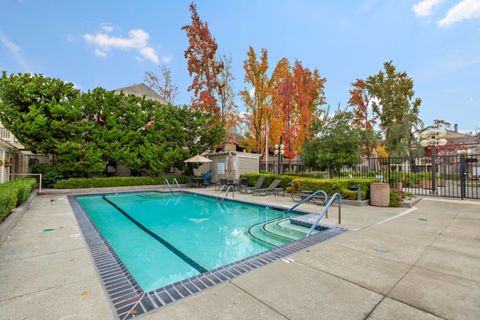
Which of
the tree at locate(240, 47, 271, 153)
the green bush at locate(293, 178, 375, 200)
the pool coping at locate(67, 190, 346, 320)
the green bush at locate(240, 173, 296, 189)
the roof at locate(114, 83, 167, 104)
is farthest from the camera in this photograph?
the roof at locate(114, 83, 167, 104)

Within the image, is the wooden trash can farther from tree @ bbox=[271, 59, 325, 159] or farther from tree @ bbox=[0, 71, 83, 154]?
tree @ bbox=[0, 71, 83, 154]

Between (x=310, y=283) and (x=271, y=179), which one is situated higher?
(x=271, y=179)

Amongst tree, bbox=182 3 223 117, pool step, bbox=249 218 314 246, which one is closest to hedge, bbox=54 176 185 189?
tree, bbox=182 3 223 117

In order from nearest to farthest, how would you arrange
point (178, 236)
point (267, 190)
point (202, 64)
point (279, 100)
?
point (178, 236) < point (267, 190) < point (279, 100) < point (202, 64)

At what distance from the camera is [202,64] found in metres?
20.0

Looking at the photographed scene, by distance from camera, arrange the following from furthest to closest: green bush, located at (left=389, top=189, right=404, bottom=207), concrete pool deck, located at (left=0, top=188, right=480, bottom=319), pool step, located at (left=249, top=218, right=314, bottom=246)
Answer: green bush, located at (left=389, top=189, right=404, bottom=207) → pool step, located at (left=249, top=218, right=314, bottom=246) → concrete pool deck, located at (left=0, top=188, right=480, bottom=319)

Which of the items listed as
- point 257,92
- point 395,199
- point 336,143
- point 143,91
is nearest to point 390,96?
point 257,92

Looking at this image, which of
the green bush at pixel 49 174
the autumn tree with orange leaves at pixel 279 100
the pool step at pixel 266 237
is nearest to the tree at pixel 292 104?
the autumn tree with orange leaves at pixel 279 100

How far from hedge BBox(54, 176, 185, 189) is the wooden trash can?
14.0 metres

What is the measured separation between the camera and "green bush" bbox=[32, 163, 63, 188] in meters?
12.9

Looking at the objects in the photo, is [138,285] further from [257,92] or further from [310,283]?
[257,92]

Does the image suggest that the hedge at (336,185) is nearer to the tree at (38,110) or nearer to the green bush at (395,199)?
the green bush at (395,199)

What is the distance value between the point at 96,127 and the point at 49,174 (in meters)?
3.81

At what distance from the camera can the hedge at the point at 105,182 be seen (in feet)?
42.8
